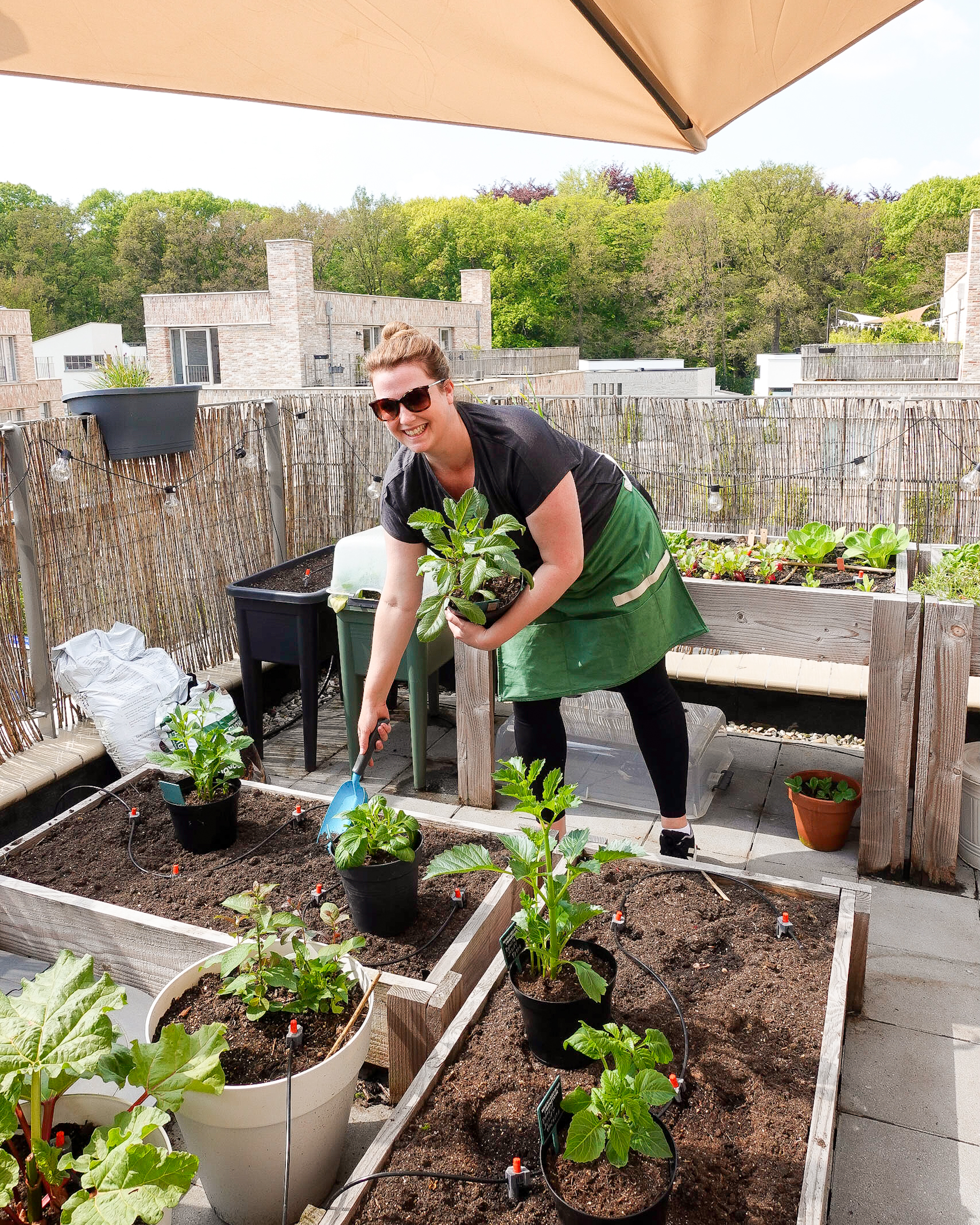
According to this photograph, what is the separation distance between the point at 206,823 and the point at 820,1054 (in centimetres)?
159

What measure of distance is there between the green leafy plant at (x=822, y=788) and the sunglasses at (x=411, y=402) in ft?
6.01

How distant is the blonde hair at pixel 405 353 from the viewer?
1933 mm

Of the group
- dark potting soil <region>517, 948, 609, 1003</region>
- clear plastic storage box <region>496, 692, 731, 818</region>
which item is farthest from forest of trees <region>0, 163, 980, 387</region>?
dark potting soil <region>517, 948, 609, 1003</region>

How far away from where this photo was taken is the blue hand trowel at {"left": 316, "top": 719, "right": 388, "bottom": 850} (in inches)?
88.9

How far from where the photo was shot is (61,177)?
5797cm

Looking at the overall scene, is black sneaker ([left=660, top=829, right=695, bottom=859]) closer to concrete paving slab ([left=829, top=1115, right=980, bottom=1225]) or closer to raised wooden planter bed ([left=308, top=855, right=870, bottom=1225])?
raised wooden planter bed ([left=308, top=855, right=870, bottom=1225])

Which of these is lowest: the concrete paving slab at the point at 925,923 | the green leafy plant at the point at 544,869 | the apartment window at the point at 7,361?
the concrete paving slab at the point at 925,923

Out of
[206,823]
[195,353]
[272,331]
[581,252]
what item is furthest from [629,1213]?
[581,252]

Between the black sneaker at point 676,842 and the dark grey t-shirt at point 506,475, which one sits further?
the black sneaker at point 676,842

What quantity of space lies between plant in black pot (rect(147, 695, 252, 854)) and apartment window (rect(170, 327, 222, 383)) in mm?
26188

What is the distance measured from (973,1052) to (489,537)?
159 cm

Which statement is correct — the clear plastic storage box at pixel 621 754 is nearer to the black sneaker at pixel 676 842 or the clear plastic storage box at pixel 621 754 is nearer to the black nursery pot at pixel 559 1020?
the black sneaker at pixel 676 842

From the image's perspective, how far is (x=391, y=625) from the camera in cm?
229

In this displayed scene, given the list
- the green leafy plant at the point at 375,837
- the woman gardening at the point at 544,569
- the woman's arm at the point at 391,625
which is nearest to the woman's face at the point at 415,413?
the woman gardening at the point at 544,569
